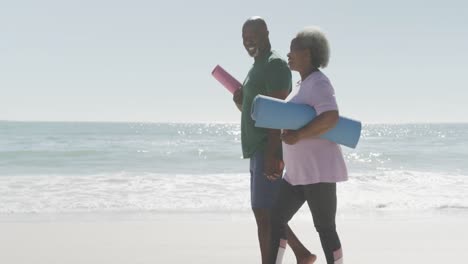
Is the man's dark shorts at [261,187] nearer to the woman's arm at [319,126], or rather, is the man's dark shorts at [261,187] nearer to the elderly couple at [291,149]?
the elderly couple at [291,149]

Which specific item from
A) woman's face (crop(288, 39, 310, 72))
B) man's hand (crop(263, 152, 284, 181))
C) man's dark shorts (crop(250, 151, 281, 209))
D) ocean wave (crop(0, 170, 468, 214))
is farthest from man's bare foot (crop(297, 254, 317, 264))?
ocean wave (crop(0, 170, 468, 214))

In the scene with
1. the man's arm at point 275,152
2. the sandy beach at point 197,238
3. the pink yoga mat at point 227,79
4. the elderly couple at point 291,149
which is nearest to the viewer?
the elderly couple at point 291,149

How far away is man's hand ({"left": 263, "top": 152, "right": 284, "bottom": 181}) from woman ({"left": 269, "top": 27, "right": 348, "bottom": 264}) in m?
0.06

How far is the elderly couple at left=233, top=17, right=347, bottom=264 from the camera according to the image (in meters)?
2.62

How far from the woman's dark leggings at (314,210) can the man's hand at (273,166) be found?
0.17ft

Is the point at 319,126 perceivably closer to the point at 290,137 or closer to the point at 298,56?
the point at 290,137

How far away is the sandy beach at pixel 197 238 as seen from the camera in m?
4.43

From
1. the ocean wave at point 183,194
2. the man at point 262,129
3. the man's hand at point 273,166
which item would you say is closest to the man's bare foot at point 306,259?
the man at point 262,129

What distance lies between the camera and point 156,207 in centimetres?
728

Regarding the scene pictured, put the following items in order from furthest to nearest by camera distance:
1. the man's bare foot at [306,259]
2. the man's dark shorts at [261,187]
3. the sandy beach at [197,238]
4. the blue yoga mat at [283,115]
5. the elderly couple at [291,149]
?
the sandy beach at [197,238]
the man's bare foot at [306,259]
the man's dark shorts at [261,187]
the elderly couple at [291,149]
the blue yoga mat at [283,115]

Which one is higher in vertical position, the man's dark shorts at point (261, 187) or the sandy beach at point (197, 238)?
the man's dark shorts at point (261, 187)

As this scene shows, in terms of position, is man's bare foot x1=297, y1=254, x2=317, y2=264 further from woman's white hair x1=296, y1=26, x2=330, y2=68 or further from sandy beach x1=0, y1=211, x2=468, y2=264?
woman's white hair x1=296, y1=26, x2=330, y2=68

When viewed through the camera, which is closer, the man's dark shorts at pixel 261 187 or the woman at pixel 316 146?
the woman at pixel 316 146

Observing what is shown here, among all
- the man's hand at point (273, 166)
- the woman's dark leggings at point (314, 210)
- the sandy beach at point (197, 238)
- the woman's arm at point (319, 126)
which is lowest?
the sandy beach at point (197, 238)
